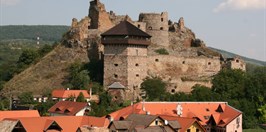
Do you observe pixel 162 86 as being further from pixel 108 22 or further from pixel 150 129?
pixel 150 129

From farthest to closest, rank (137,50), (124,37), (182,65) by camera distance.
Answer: (182,65)
(137,50)
(124,37)

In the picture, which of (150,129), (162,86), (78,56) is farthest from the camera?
(78,56)

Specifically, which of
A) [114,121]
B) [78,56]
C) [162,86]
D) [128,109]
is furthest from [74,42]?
[114,121]

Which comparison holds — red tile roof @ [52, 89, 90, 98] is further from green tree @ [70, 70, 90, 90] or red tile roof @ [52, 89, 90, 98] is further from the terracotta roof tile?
the terracotta roof tile

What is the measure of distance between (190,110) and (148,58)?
579 inches

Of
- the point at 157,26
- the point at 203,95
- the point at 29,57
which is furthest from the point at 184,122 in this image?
the point at 29,57

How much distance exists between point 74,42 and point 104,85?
9.62 m

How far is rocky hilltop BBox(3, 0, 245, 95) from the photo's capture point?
64.2m

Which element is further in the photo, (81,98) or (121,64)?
(121,64)

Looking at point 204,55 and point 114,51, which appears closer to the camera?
point 114,51

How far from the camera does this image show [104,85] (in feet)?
197

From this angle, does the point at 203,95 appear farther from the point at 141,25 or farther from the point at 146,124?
the point at 146,124

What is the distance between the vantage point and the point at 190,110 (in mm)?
49719

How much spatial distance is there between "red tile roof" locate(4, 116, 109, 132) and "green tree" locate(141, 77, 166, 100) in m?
14.9
